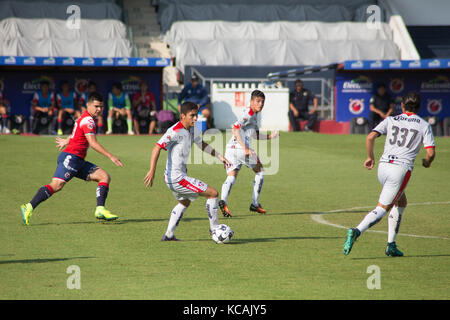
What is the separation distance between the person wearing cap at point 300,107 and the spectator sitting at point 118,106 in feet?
20.3

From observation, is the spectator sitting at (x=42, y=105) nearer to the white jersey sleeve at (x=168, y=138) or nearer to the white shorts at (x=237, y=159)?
the white shorts at (x=237, y=159)

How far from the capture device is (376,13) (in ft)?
128

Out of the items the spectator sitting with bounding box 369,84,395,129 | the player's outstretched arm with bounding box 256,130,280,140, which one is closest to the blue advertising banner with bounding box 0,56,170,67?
the spectator sitting with bounding box 369,84,395,129

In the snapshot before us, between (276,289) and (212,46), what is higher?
(212,46)

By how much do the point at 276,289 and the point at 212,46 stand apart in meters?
29.0

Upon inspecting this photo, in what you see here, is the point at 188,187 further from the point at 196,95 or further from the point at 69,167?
the point at 196,95

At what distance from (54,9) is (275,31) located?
453 inches

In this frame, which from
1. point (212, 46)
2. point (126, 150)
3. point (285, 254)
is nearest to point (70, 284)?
point (285, 254)

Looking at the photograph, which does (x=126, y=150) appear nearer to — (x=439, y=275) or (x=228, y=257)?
(x=228, y=257)

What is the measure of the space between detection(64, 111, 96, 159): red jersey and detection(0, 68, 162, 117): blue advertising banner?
17915 mm

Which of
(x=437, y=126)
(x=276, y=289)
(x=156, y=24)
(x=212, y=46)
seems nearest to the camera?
(x=276, y=289)

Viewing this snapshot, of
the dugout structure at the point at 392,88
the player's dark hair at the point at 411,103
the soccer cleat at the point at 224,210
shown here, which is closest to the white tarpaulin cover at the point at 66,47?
the dugout structure at the point at 392,88

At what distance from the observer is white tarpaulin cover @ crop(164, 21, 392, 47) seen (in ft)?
119

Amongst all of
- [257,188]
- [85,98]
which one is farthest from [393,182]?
[85,98]
